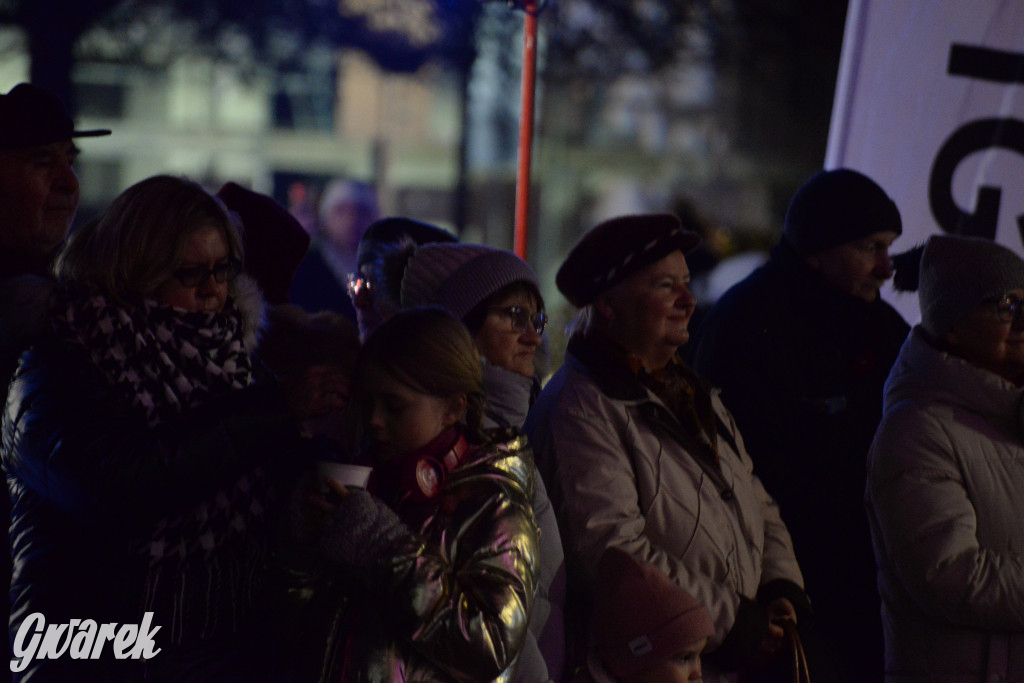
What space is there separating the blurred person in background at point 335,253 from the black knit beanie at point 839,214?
7.92ft

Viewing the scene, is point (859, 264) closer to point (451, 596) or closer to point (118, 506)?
point (451, 596)

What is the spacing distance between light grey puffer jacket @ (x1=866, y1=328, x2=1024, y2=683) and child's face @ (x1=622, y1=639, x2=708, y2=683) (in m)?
0.70

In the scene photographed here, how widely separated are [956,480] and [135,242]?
81.5 inches

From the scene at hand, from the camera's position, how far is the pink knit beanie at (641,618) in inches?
92.5

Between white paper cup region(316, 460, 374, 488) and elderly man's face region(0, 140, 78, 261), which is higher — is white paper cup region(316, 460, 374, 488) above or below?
below

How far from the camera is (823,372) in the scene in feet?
11.0

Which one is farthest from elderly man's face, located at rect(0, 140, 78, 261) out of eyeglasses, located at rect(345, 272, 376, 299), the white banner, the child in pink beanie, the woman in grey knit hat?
the white banner

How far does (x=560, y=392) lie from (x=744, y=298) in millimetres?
1008

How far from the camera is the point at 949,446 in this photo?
2.76 meters

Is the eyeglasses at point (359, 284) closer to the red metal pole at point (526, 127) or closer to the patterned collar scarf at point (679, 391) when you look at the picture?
the red metal pole at point (526, 127)

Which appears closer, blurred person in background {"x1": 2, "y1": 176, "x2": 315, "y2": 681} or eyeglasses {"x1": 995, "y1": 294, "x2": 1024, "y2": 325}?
blurred person in background {"x1": 2, "y1": 176, "x2": 315, "y2": 681}

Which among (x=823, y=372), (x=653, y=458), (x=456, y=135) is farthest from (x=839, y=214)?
(x=456, y=135)

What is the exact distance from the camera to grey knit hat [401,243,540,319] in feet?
8.77

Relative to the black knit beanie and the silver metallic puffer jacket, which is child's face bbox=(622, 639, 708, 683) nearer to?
the silver metallic puffer jacket
